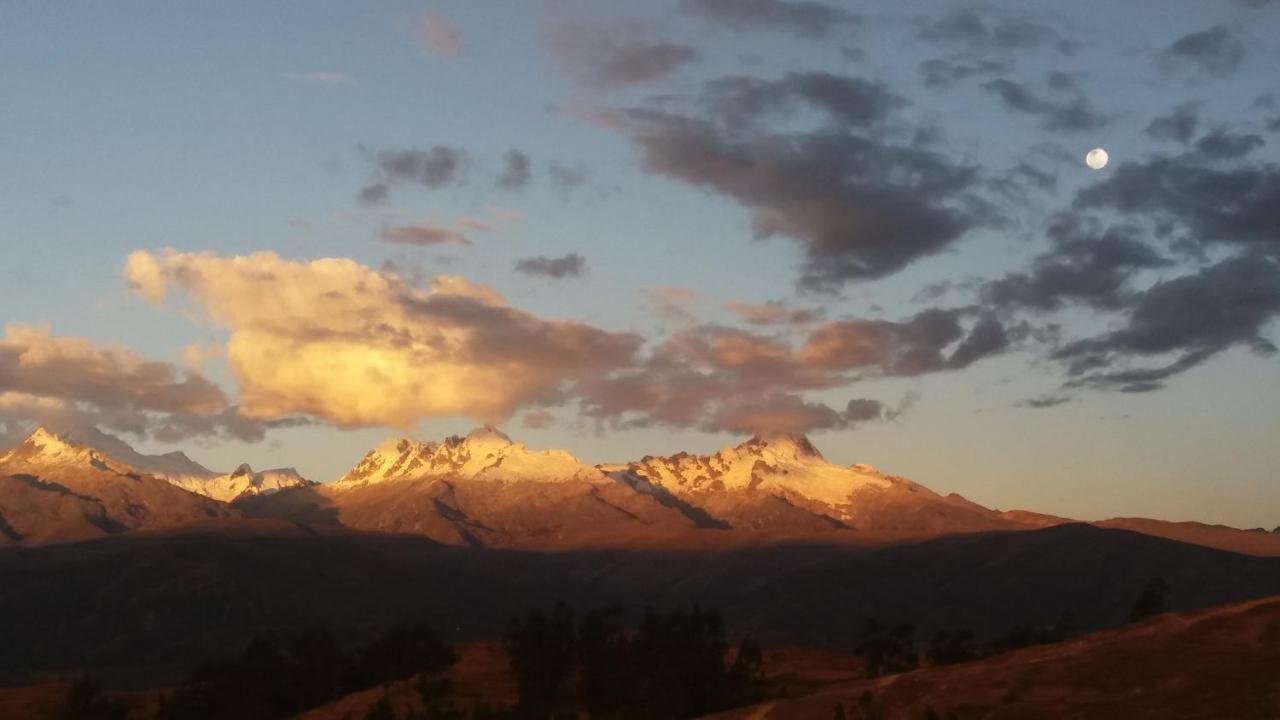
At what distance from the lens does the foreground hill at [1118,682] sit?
98.1m

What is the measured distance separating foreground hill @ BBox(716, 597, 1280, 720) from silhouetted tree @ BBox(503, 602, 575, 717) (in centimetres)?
4135

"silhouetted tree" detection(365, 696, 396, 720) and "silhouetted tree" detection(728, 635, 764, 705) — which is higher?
"silhouetted tree" detection(728, 635, 764, 705)

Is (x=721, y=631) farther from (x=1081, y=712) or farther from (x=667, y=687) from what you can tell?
(x=1081, y=712)

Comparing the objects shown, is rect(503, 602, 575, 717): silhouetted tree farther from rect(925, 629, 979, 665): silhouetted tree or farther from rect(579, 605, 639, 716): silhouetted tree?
rect(925, 629, 979, 665): silhouetted tree

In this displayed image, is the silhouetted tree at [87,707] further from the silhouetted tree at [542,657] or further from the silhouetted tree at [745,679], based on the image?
the silhouetted tree at [745,679]

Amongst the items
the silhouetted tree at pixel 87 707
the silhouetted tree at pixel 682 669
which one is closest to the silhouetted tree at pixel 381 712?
the silhouetted tree at pixel 682 669

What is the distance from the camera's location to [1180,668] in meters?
104

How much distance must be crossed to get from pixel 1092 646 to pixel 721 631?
183 feet

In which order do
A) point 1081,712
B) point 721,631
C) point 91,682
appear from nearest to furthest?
point 1081,712 → point 721,631 → point 91,682

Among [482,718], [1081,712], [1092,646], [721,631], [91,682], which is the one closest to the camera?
[1081,712]

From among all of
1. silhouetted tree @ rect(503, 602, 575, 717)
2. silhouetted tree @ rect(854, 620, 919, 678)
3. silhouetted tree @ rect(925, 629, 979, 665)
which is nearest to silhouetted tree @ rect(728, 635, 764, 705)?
silhouetted tree @ rect(854, 620, 919, 678)

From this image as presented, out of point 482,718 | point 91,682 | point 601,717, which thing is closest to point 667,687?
point 601,717

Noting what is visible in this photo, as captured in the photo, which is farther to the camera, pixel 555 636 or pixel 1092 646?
pixel 555 636

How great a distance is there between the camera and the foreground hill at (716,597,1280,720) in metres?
98.1
